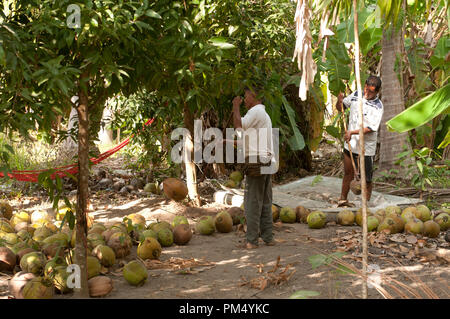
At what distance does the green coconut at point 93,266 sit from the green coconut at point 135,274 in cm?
20

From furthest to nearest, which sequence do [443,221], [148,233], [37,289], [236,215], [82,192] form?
1. [236,215]
2. [443,221]
3. [148,233]
4. [82,192]
5. [37,289]

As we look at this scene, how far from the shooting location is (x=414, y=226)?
461 cm

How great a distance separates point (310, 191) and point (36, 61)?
5.16 meters

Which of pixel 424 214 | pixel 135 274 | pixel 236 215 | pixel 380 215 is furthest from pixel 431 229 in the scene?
pixel 135 274

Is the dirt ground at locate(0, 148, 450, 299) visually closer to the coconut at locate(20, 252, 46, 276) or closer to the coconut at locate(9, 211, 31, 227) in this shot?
the coconut at locate(20, 252, 46, 276)

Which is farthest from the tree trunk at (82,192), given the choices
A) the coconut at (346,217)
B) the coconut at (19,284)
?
the coconut at (346,217)

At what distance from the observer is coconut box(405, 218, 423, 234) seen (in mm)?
4598

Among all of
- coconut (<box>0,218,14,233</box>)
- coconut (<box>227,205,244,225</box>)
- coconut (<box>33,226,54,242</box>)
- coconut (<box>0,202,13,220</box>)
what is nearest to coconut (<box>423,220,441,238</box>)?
coconut (<box>227,205,244,225</box>)

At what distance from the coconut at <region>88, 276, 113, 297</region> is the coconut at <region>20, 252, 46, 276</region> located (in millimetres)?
450

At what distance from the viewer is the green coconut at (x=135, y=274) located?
136 inches

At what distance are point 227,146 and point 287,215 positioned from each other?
2649 mm

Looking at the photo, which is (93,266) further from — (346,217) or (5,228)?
(346,217)

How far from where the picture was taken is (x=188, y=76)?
10.2ft

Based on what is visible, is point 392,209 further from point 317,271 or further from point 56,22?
point 56,22
